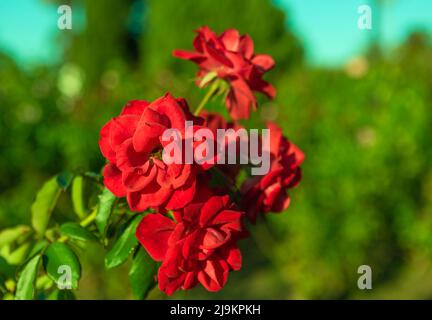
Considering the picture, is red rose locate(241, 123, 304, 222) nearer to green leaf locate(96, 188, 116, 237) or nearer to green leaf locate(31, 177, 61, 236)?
green leaf locate(96, 188, 116, 237)

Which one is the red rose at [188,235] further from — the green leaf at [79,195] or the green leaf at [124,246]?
the green leaf at [79,195]

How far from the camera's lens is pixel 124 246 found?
3.04ft

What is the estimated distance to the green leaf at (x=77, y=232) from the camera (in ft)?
3.13

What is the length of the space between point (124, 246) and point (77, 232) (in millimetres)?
94

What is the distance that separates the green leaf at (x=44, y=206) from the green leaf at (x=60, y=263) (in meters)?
0.16

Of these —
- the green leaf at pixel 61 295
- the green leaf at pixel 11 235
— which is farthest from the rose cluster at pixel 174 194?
the green leaf at pixel 11 235

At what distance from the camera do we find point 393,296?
3.65m

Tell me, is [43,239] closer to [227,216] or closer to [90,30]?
[227,216]

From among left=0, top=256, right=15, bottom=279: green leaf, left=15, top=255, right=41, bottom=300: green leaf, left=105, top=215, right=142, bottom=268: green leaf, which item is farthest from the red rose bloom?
left=0, top=256, right=15, bottom=279: green leaf

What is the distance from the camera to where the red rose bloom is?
785 mm

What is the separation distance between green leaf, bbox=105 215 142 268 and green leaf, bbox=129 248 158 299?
0.08ft

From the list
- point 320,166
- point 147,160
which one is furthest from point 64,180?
point 320,166

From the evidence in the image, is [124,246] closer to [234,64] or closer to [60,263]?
[60,263]
